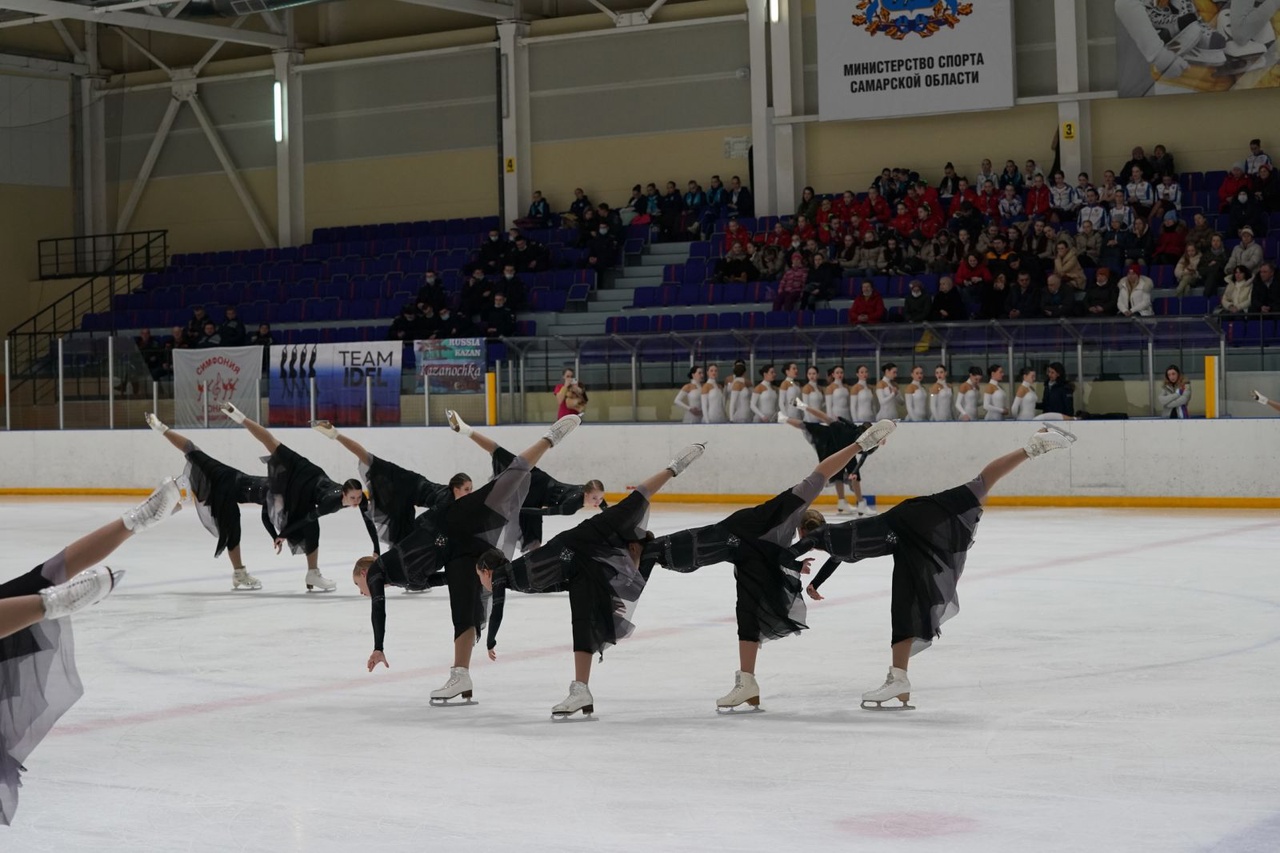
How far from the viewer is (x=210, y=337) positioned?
2806 cm

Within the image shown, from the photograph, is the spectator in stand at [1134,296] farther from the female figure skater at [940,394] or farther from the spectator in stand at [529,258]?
the spectator in stand at [529,258]

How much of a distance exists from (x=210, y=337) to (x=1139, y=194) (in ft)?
49.6

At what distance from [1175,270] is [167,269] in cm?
2043

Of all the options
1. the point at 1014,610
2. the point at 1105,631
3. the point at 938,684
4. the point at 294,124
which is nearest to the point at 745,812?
the point at 938,684

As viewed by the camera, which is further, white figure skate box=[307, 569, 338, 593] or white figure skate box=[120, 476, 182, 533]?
white figure skate box=[307, 569, 338, 593]

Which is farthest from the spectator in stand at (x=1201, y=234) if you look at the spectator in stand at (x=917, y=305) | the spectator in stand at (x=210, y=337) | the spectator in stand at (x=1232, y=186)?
the spectator in stand at (x=210, y=337)

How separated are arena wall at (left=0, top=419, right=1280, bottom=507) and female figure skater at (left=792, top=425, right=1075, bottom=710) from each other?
11.7 metres

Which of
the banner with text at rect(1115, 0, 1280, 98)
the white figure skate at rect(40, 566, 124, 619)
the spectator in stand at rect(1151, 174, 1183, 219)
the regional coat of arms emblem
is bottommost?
the white figure skate at rect(40, 566, 124, 619)

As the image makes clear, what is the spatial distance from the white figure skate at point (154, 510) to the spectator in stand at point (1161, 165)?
21.8 m

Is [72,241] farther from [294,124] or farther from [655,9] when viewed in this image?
[655,9]

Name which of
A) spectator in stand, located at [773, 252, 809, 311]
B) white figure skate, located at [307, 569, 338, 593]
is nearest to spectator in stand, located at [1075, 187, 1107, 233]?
spectator in stand, located at [773, 252, 809, 311]

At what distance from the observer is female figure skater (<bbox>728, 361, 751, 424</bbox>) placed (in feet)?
67.4

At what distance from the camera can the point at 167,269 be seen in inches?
1334

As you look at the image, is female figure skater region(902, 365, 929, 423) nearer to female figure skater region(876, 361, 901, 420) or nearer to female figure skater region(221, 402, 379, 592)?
female figure skater region(876, 361, 901, 420)
